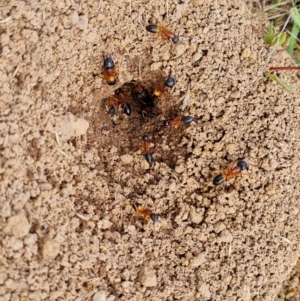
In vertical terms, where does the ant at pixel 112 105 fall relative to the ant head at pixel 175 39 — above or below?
below

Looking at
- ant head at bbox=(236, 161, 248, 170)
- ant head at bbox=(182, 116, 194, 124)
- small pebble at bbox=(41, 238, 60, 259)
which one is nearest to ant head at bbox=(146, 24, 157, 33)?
ant head at bbox=(182, 116, 194, 124)

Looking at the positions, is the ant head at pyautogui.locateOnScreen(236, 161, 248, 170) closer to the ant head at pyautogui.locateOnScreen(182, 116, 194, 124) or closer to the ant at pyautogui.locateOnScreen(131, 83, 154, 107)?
the ant head at pyautogui.locateOnScreen(182, 116, 194, 124)

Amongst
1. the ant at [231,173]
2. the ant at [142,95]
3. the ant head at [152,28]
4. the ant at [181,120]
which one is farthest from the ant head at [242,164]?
the ant head at [152,28]

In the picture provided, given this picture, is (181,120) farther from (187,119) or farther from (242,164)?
(242,164)

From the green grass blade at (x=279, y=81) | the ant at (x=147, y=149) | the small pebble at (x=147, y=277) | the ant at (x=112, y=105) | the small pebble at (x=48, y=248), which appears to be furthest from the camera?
the green grass blade at (x=279, y=81)


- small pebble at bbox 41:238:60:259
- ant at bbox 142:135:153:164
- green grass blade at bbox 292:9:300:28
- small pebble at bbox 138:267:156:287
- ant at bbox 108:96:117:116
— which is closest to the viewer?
Result: small pebble at bbox 41:238:60:259

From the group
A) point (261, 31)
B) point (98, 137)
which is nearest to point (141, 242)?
point (98, 137)

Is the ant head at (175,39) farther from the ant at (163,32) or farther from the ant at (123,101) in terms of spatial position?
the ant at (123,101)

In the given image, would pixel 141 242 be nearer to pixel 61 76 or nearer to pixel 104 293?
pixel 104 293
